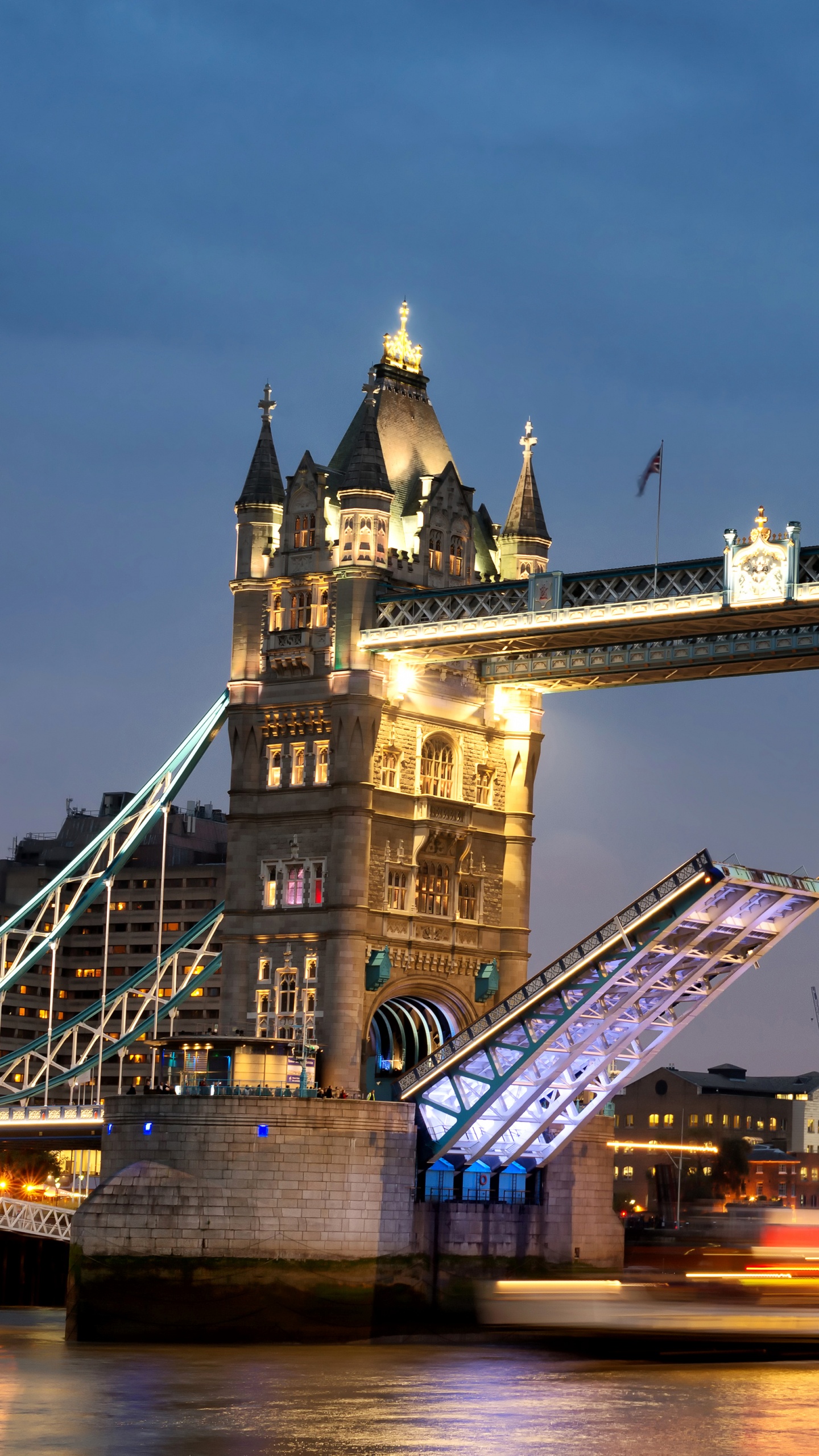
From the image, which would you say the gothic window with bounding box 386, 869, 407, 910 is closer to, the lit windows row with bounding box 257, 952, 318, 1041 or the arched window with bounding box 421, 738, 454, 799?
the arched window with bounding box 421, 738, 454, 799

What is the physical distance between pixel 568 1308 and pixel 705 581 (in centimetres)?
1775

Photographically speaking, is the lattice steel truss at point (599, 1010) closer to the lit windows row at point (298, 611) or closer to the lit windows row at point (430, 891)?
the lit windows row at point (430, 891)

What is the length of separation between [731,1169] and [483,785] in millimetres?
97198

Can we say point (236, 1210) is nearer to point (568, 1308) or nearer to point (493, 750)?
point (568, 1308)

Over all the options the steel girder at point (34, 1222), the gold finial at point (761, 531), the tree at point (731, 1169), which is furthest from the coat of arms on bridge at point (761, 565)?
the tree at point (731, 1169)

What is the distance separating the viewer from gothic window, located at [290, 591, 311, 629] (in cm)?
6838

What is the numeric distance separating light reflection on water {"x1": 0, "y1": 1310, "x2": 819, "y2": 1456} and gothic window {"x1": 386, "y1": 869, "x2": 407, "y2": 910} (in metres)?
12.2

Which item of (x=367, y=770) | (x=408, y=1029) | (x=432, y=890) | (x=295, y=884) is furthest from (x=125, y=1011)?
(x=367, y=770)

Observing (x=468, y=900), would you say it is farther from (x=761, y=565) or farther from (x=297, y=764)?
(x=761, y=565)

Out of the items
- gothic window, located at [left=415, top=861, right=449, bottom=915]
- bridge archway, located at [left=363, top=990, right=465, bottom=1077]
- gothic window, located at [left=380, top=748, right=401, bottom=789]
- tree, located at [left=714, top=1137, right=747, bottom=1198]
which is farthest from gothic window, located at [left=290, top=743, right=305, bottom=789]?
tree, located at [left=714, top=1137, right=747, bottom=1198]

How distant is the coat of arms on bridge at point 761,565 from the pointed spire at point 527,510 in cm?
1299

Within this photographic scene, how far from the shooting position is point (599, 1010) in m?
64.6

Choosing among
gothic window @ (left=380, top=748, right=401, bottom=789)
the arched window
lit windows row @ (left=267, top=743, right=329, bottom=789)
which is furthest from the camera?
the arched window

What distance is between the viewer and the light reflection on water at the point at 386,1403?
1619 inches
